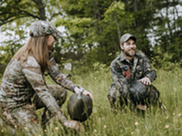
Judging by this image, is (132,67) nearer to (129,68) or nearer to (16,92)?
(129,68)

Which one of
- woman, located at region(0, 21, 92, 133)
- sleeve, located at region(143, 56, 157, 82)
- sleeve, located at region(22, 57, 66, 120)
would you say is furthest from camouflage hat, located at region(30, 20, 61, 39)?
sleeve, located at region(143, 56, 157, 82)

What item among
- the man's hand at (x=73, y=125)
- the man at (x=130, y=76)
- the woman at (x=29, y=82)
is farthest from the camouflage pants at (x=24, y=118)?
the man at (x=130, y=76)

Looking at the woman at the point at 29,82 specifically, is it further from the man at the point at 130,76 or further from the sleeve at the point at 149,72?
the sleeve at the point at 149,72

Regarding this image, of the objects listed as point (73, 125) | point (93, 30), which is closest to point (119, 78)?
point (73, 125)

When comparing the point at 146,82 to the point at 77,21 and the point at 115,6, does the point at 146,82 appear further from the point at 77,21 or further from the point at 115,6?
the point at 77,21

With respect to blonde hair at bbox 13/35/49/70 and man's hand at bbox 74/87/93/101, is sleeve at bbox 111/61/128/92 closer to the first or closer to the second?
man's hand at bbox 74/87/93/101

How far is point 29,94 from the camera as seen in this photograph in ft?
8.17

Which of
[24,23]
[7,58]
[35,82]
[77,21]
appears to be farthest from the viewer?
[24,23]

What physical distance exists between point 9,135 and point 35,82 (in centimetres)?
77

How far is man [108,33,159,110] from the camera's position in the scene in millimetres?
2961

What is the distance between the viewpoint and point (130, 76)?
3320mm

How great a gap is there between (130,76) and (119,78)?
0.29m

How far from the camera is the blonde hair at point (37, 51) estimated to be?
216 cm

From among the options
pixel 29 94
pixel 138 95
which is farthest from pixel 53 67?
pixel 138 95
